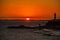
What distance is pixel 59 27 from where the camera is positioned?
43375 mm

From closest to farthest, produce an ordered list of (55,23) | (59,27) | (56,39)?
(56,39) < (59,27) < (55,23)

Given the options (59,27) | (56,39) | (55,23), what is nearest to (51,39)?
(56,39)

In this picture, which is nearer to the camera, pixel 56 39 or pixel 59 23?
pixel 56 39

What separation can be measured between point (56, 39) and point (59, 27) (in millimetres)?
16790

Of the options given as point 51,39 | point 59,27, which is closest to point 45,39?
point 51,39

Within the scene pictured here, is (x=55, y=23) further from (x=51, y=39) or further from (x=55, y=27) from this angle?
(x=51, y=39)

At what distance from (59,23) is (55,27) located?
12.4ft

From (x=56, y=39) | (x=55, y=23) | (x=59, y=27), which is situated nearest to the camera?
(x=56, y=39)

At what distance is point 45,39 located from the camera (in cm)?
2773

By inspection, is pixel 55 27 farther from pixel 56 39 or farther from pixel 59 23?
pixel 56 39

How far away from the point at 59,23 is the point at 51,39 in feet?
67.1

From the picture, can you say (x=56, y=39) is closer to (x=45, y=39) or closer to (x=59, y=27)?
(x=45, y=39)

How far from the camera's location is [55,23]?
4659 centimetres

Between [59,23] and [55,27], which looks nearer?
[55,27]
